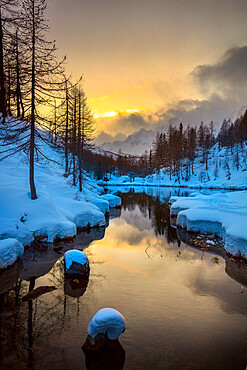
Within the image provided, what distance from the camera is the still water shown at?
15.4ft

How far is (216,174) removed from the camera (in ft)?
A: 212

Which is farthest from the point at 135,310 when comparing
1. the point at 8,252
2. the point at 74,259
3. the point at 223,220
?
the point at 223,220

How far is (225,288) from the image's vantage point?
788 cm

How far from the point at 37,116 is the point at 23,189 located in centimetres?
500

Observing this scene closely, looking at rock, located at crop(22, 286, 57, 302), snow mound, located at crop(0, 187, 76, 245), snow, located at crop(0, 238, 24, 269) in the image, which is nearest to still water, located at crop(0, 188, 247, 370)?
rock, located at crop(22, 286, 57, 302)

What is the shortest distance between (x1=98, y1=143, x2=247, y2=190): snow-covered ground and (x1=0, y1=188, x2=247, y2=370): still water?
4678 cm

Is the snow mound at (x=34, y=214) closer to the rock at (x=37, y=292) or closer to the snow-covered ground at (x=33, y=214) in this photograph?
the snow-covered ground at (x=33, y=214)

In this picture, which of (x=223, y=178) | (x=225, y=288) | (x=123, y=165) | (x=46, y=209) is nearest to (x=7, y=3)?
(x=46, y=209)

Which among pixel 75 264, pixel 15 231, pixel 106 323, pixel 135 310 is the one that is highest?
pixel 15 231

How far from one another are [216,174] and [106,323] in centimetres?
6653

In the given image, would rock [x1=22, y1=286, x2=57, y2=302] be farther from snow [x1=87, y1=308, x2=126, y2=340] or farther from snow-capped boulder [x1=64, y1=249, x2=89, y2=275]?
snow [x1=87, y1=308, x2=126, y2=340]

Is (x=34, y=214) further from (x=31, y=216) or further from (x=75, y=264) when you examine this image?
(x=75, y=264)

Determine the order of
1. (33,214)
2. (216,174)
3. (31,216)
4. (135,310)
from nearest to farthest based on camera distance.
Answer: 1. (135,310)
2. (31,216)
3. (33,214)
4. (216,174)

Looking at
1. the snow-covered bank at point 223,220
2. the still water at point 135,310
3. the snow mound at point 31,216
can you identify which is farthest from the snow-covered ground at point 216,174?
the snow mound at point 31,216
